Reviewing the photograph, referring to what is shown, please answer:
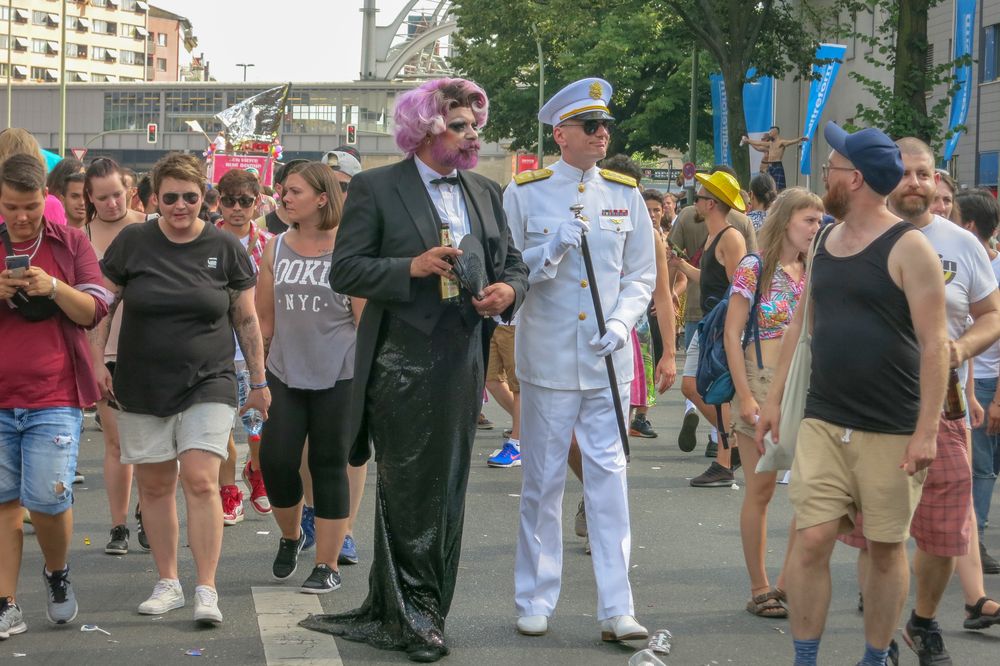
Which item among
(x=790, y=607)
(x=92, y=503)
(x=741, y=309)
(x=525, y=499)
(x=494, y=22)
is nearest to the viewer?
(x=790, y=607)

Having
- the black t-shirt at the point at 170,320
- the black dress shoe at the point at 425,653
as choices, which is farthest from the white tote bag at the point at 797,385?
the black t-shirt at the point at 170,320

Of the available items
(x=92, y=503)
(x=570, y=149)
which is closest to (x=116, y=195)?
(x=92, y=503)

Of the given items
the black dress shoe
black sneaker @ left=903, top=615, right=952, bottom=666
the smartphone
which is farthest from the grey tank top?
black sneaker @ left=903, top=615, right=952, bottom=666

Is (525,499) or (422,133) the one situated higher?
(422,133)

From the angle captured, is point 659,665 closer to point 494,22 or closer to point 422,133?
point 422,133

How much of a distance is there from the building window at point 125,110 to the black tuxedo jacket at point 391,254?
382 ft

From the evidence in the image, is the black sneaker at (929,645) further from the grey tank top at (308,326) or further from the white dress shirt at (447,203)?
the grey tank top at (308,326)

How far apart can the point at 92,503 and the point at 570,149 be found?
4.28 meters

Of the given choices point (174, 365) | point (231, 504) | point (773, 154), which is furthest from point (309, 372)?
point (773, 154)

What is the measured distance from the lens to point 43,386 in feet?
19.7

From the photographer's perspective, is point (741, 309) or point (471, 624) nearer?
point (471, 624)

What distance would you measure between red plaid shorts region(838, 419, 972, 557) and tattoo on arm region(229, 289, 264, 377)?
2858 millimetres

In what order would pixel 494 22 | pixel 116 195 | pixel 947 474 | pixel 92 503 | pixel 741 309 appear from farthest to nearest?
pixel 494 22, pixel 92 503, pixel 116 195, pixel 741 309, pixel 947 474

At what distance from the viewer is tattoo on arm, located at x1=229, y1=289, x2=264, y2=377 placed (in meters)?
6.77
